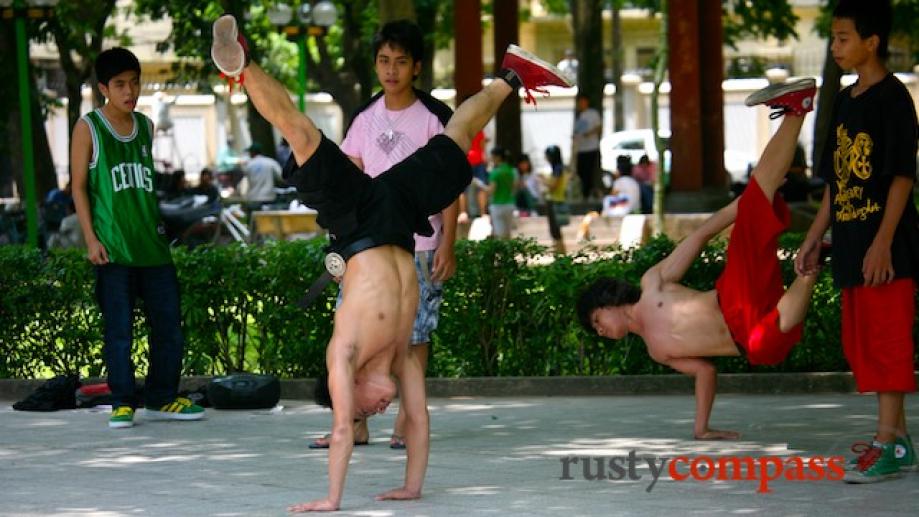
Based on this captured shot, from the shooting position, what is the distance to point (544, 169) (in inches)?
1976

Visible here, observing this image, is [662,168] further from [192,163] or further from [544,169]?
[192,163]

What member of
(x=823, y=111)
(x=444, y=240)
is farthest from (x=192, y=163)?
(x=444, y=240)

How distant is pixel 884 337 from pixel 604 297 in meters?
1.63

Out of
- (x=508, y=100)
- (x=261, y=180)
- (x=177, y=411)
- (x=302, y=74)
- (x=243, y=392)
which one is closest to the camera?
(x=177, y=411)

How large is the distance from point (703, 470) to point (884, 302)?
1.09 m

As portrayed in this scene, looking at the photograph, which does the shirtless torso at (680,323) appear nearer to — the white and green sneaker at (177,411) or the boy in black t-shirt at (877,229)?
the boy in black t-shirt at (877,229)

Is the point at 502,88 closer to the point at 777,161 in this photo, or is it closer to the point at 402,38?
the point at 402,38

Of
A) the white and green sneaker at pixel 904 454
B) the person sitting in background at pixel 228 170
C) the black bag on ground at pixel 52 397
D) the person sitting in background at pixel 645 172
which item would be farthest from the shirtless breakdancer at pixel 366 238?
the person sitting in background at pixel 228 170

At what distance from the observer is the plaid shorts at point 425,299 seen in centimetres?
891

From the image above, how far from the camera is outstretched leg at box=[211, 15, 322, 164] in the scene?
693 centimetres

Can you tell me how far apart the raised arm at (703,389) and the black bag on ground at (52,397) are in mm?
3926

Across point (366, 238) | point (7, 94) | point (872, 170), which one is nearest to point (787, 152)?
point (872, 170)

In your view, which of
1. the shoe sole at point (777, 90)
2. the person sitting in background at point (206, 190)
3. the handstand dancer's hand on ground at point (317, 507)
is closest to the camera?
the handstand dancer's hand on ground at point (317, 507)

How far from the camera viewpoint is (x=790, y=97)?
845 cm
